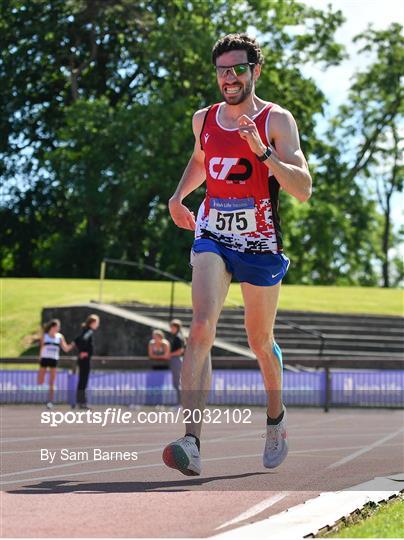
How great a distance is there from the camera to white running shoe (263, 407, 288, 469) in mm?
7938

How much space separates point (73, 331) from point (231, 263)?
95.7ft

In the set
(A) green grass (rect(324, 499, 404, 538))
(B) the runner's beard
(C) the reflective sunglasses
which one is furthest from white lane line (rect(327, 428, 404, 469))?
(C) the reflective sunglasses

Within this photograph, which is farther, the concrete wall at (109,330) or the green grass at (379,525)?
the concrete wall at (109,330)

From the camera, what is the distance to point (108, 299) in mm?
39250

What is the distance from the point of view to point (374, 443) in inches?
512

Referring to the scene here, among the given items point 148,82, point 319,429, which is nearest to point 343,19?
point 148,82

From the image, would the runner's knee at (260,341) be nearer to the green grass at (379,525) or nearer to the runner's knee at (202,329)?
the runner's knee at (202,329)

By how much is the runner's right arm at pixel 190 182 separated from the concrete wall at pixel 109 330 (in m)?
26.2

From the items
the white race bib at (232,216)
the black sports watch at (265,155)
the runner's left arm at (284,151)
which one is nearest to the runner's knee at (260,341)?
the white race bib at (232,216)

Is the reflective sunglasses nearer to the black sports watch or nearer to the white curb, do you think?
the black sports watch

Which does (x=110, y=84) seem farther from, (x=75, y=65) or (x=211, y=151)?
(x=211, y=151)

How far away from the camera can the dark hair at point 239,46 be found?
7.39 meters

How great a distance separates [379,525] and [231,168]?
2573 millimetres
